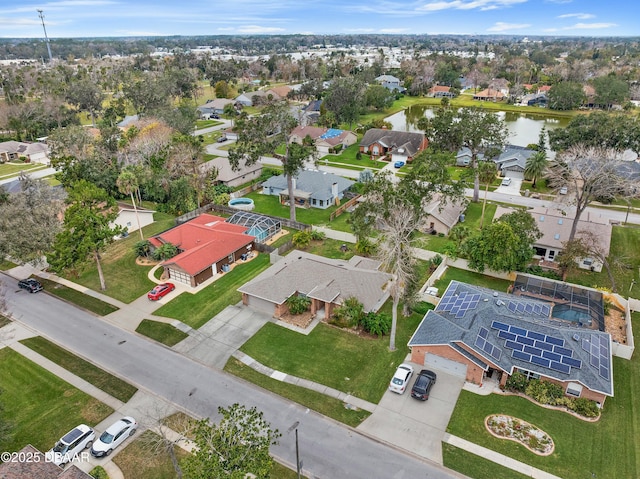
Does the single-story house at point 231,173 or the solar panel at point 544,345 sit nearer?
the solar panel at point 544,345

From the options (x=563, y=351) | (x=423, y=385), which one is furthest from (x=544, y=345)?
(x=423, y=385)

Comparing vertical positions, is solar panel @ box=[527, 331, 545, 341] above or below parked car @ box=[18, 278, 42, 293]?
above

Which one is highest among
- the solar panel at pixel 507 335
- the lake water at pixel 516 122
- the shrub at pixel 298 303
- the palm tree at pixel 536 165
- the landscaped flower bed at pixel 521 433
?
the palm tree at pixel 536 165

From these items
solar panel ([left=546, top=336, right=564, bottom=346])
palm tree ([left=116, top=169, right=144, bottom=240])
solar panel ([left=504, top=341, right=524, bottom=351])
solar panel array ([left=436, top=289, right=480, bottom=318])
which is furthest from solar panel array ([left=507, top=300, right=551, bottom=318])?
palm tree ([left=116, top=169, right=144, bottom=240])

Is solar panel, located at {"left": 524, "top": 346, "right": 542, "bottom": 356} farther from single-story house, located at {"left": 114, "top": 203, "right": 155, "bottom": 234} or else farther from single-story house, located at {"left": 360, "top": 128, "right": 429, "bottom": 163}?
single-story house, located at {"left": 360, "top": 128, "right": 429, "bottom": 163}

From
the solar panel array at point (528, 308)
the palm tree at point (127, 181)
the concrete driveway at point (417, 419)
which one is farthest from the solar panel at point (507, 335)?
the palm tree at point (127, 181)

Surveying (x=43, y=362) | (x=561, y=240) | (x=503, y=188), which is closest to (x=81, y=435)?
(x=43, y=362)

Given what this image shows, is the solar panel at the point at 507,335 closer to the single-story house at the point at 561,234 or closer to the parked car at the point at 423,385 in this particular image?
the parked car at the point at 423,385

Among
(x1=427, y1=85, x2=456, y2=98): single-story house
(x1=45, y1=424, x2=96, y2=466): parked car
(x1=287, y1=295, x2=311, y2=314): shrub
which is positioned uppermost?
(x1=427, y1=85, x2=456, y2=98): single-story house
